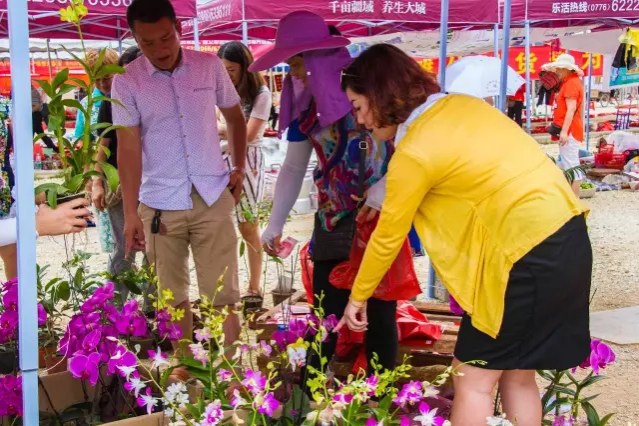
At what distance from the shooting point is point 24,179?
1443mm

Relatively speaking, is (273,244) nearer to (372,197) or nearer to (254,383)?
(372,197)

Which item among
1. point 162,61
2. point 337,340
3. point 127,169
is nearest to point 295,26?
point 162,61

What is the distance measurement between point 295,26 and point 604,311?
302 cm

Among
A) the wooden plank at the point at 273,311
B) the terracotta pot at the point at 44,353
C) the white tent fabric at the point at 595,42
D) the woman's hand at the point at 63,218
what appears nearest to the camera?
the woman's hand at the point at 63,218

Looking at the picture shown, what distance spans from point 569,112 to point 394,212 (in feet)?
22.2

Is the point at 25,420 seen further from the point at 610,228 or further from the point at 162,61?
the point at 610,228

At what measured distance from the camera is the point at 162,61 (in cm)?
275

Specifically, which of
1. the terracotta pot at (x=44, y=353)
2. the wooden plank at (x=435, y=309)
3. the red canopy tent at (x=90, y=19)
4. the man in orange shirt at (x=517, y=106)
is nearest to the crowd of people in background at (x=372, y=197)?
the terracotta pot at (x=44, y=353)

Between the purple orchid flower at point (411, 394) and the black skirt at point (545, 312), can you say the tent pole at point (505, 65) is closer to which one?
the black skirt at point (545, 312)

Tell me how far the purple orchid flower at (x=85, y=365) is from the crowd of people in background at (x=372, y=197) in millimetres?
360

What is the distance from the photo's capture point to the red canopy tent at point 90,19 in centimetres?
549

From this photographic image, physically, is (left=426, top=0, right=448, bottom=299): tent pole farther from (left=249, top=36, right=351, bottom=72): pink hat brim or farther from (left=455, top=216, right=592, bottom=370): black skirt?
(left=455, top=216, right=592, bottom=370): black skirt

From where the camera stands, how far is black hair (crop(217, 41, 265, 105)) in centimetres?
402

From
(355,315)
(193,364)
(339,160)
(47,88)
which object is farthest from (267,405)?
(339,160)
